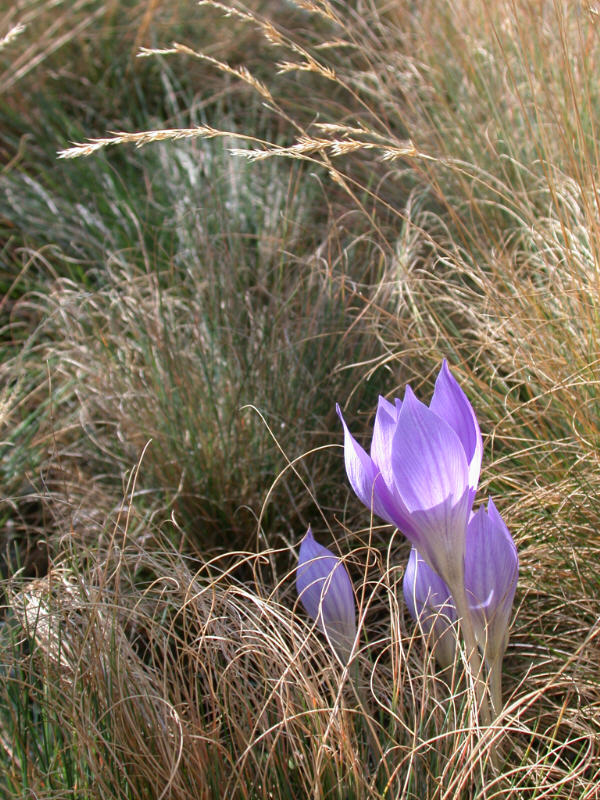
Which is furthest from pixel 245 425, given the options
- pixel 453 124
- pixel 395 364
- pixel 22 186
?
pixel 22 186

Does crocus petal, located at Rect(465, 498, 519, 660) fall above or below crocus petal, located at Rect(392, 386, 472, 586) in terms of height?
below

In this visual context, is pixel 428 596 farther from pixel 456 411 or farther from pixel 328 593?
pixel 456 411

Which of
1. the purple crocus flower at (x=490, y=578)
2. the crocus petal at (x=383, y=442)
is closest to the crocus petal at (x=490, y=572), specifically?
the purple crocus flower at (x=490, y=578)

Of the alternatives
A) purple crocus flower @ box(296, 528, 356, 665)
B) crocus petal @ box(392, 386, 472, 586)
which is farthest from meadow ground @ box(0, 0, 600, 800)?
crocus petal @ box(392, 386, 472, 586)

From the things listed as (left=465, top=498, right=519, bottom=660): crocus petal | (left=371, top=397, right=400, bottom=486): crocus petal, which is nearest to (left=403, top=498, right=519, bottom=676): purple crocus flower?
(left=465, top=498, right=519, bottom=660): crocus petal

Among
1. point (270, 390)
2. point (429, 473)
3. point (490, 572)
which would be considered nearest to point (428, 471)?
point (429, 473)

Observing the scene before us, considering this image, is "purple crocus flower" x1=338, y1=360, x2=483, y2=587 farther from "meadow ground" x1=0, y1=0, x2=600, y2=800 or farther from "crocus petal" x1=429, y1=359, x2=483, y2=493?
"meadow ground" x1=0, y1=0, x2=600, y2=800

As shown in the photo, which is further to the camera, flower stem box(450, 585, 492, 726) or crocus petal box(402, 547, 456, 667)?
crocus petal box(402, 547, 456, 667)

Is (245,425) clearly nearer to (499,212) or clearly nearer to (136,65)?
(499,212)

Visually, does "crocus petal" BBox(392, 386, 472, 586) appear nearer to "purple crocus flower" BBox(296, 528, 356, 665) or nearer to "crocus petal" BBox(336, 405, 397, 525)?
"crocus petal" BBox(336, 405, 397, 525)
